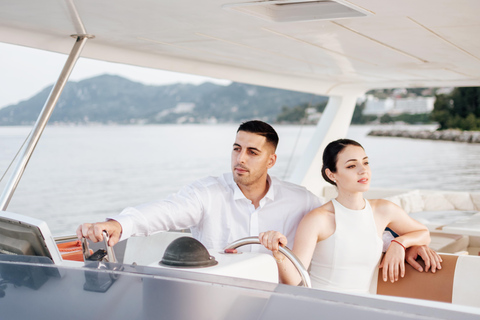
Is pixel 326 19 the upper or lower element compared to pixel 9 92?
lower

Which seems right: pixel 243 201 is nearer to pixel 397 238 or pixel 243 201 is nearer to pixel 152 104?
pixel 397 238

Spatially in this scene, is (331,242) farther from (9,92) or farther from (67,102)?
(67,102)

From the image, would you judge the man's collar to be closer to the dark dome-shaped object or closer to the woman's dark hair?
the woman's dark hair

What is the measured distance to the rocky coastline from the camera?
23122mm

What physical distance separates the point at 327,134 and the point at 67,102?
3026 cm

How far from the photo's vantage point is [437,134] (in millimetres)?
24422

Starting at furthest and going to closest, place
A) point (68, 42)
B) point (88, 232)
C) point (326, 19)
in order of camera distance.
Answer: point (68, 42) → point (326, 19) → point (88, 232)

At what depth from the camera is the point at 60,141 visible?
1356 inches

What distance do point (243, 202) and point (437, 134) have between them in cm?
2313

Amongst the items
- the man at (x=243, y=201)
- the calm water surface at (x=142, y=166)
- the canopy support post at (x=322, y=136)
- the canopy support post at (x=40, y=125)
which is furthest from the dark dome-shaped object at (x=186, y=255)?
the calm water surface at (x=142, y=166)

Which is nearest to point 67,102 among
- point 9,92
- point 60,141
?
point 60,141

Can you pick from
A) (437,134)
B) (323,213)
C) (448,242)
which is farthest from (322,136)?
(437,134)

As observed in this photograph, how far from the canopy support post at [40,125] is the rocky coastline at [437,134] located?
21730mm

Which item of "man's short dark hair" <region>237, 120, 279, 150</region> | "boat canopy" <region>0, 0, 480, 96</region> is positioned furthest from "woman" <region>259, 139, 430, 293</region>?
"boat canopy" <region>0, 0, 480, 96</region>
